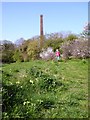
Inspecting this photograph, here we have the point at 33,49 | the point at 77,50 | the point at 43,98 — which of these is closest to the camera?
the point at 43,98

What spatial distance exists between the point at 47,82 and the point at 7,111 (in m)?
2.32

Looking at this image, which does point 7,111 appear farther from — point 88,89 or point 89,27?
point 89,27

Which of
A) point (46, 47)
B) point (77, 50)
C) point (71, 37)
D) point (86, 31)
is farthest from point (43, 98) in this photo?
point (71, 37)

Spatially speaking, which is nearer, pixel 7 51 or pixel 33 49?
pixel 7 51

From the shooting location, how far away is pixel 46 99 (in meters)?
5.85

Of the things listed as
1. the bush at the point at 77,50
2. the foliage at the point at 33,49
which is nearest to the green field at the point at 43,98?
→ the bush at the point at 77,50

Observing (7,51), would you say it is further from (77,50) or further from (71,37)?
(77,50)

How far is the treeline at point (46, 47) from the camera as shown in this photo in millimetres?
17297

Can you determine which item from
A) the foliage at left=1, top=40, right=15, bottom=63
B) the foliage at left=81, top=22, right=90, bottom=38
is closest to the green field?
the foliage at left=81, top=22, right=90, bottom=38

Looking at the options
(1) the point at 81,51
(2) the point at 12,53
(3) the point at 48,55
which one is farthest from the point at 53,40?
(1) the point at 81,51

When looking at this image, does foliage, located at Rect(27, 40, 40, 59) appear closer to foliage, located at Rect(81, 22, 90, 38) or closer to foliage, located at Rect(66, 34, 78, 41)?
foliage, located at Rect(66, 34, 78, 41)

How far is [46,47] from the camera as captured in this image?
75.5ft

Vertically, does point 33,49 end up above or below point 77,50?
above

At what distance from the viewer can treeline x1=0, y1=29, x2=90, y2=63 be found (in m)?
17.3
